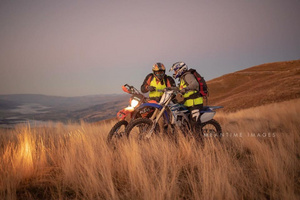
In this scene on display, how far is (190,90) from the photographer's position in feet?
15.3

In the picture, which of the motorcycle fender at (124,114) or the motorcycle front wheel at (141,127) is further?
the motorcycle fender at (124,114)

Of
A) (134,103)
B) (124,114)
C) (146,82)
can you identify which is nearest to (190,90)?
(134,103)

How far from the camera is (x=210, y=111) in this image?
5.02 m

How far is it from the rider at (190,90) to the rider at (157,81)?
633 mm

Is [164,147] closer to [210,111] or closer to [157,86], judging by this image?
[210,111]

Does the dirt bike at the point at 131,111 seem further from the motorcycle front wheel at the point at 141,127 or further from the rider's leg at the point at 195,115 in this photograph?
the rider's leg at the point at 195,115

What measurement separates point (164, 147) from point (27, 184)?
2542 mm

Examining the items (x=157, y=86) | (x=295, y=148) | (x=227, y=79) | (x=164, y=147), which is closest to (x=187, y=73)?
(x=157, y=86)

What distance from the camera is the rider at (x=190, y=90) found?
4.69m

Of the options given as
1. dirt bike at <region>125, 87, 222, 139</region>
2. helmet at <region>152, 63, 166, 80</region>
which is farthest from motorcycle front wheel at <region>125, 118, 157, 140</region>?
helmet at <region>152, 63, 166, 80</region>

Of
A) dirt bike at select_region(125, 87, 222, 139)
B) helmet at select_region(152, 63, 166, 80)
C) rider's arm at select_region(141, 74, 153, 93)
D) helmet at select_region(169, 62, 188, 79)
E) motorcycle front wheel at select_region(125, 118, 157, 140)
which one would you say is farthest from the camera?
rider's arm at select_region(141, 74, 153, 93)

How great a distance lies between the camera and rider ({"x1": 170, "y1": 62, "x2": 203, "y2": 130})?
4.69m

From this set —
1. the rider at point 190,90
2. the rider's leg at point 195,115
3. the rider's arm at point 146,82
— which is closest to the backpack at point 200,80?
the rider at point 190,90

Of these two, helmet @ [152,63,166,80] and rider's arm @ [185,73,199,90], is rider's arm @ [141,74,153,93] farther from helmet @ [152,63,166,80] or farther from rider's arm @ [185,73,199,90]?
rider's arm @ [185,73,199,90]
